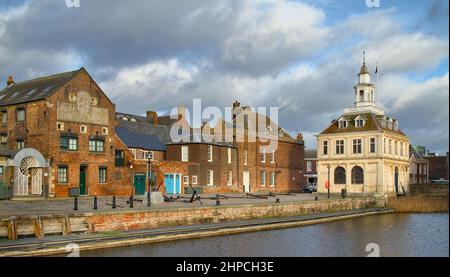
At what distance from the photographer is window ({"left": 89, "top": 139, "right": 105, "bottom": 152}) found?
43.1 m

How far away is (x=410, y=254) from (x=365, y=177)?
37.6m

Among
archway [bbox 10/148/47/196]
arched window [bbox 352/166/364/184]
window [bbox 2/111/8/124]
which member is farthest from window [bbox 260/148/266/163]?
archway [bbox 10/148/47/196]

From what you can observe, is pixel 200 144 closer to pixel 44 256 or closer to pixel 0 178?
pixel 0 178

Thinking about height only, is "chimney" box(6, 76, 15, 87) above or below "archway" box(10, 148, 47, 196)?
above

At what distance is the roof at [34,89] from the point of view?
41031 millimetres

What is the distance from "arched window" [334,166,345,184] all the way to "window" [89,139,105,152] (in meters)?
31.2

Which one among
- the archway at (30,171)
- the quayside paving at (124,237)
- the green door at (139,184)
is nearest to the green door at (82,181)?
the archway at (30,171)

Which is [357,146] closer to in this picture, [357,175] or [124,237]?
[357,175]

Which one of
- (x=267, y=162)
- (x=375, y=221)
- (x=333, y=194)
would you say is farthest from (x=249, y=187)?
(x=375, y=221)

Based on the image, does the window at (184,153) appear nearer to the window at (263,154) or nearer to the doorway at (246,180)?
the doorway at (246,180)

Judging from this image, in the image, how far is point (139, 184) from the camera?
4769 centimetres

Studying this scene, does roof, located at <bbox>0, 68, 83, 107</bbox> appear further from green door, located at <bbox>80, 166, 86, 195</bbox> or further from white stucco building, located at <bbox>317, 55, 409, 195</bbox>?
white stucco building, located at <bbox>317, 55, 409, 195</bbox>

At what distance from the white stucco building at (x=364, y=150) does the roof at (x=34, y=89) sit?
3225cm
